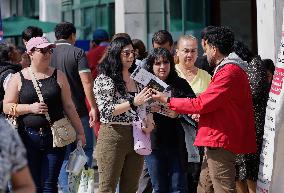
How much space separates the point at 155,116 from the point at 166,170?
1.67ft

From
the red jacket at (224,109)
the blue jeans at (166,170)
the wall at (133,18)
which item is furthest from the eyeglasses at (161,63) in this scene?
the wall at (133,18)

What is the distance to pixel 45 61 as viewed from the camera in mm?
8148

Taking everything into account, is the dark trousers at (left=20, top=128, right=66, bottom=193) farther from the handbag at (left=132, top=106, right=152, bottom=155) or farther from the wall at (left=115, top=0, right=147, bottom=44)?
the wall at (left=115, top=0, right=147, bottom=44)

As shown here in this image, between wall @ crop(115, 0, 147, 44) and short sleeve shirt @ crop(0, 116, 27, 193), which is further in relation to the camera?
wall @ crop(115, 0, 147, 44)

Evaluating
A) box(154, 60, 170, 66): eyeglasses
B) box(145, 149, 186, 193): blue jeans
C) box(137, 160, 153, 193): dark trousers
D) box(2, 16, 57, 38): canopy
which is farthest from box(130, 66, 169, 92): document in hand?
box(2, 16, 57, 38): canopy

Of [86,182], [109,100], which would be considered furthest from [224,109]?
[86,182]

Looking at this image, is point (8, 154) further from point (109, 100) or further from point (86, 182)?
point (86, 182)

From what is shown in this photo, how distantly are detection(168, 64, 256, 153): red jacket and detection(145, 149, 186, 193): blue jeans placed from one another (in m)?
0.59

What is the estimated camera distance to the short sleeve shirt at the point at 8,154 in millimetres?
4031

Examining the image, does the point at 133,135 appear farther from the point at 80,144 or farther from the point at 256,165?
the point at 256,165

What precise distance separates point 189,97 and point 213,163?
80 cm

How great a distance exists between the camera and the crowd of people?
24.8ft

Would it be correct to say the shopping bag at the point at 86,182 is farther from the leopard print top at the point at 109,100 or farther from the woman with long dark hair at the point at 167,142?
the leopard print top at the point at 109,100

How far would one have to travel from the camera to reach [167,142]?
816 centimetres
